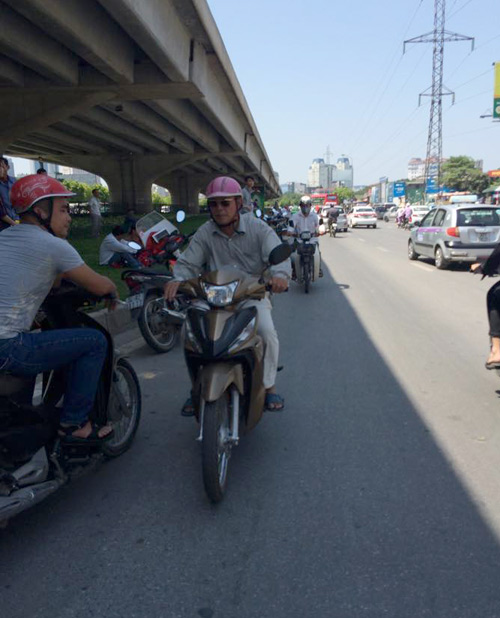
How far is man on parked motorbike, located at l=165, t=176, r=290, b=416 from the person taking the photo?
3.54 meters

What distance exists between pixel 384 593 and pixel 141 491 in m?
1.49


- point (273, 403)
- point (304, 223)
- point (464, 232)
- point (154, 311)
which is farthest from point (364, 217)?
point (273, 403)

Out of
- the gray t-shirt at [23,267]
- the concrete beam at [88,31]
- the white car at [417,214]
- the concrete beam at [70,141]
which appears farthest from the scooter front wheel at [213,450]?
the white car at [417,214]

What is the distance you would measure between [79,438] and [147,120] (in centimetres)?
2149

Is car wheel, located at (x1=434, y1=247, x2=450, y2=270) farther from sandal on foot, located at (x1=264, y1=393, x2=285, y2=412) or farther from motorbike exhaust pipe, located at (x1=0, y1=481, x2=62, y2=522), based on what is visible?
motorbike exhaust pipe, located at (x1=0, y1=481, x2=62, y2=522)

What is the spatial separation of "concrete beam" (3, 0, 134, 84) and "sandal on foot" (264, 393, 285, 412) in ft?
29.5

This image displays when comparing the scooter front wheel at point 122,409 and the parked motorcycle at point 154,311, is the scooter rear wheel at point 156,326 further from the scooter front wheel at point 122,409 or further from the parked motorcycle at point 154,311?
the scooter front wheel at point 122,409

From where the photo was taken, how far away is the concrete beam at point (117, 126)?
21697 millimetres

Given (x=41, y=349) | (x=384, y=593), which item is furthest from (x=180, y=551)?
(x=41, y=349)

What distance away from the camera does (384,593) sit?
225 cm

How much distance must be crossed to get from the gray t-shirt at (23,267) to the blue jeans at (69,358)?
0.28ft

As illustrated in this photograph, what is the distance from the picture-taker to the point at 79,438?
2.95 m

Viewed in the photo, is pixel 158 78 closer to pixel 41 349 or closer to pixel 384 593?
pixel 41 349

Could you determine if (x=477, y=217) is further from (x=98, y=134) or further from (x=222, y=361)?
(x=98, y=134)
